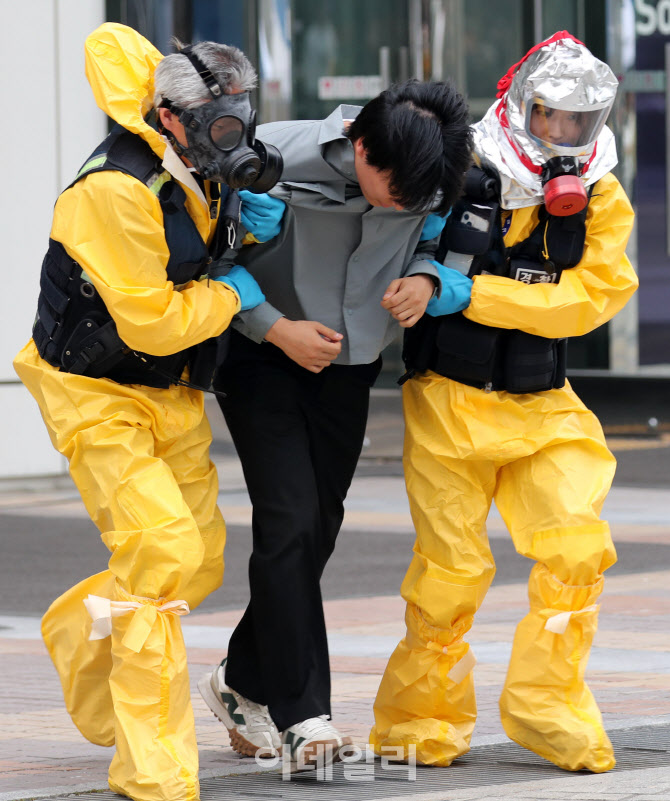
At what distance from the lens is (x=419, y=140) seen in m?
3.92

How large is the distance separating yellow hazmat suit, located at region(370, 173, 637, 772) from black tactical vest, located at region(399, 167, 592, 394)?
0.13 ft

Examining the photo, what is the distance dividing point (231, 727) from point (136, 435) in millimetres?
971

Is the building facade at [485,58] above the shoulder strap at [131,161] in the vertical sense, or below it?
below

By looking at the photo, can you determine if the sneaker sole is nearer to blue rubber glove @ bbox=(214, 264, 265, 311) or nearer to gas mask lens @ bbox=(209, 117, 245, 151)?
blue rubber glove @ bbox=(214, 264, 265, 311)

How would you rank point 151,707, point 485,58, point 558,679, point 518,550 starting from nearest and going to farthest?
point 151,707 → point 558,679 → point 518,550 → point 485,58

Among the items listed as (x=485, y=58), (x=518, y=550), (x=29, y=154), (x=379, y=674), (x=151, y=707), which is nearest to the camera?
(x=151, y=707)

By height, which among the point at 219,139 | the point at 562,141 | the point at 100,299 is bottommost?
the point at 100,299

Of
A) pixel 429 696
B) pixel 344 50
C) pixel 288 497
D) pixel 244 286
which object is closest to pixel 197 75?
pixel 244 286

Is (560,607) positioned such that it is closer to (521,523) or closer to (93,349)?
(521,523)

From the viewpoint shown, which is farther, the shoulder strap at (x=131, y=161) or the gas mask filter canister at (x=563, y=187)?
the gas mask filter canister at (x=563, y=187)

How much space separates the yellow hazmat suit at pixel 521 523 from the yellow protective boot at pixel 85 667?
29.8 inches

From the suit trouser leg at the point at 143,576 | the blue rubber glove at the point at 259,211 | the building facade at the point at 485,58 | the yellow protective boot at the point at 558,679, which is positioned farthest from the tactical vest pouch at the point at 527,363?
the building facade at the point at 485,58

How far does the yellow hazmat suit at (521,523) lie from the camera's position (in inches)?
167

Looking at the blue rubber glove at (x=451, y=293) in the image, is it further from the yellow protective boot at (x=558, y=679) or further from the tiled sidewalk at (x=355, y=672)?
the tiled sidewalk at (x=355, y=672)
